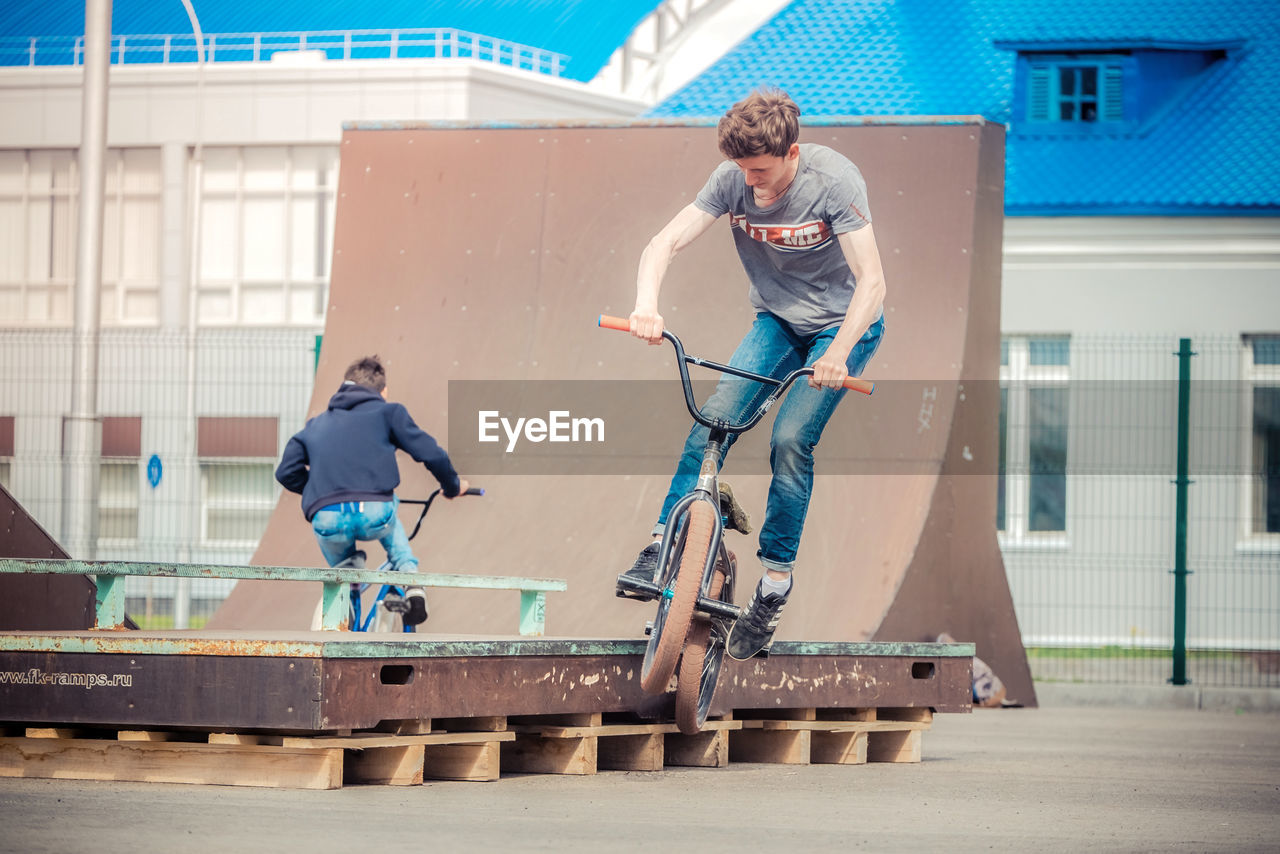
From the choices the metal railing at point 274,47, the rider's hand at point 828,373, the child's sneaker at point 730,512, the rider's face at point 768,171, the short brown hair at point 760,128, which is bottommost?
the child's sneaker at point 730,512

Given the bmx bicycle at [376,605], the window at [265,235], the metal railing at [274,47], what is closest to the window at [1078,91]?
the metal railing at [274,47]

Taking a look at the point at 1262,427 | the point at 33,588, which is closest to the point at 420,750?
the point at 33,588

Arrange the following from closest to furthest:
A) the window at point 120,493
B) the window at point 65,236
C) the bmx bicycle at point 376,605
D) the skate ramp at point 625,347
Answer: the bmx bicycle at point 376,605, the skate ramp at point 625,347, the window at point 120,493, the window at point 65,236

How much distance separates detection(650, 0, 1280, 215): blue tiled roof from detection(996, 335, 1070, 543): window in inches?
79.0

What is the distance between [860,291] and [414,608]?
305 centimetres

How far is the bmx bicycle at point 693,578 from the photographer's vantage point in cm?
577

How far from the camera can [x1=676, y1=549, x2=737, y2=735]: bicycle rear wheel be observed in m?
6.04

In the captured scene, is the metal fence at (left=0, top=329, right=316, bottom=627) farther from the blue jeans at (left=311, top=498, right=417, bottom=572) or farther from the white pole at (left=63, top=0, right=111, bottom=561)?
the blue jeans at (left=311, top=498, right=417, bottom=572)

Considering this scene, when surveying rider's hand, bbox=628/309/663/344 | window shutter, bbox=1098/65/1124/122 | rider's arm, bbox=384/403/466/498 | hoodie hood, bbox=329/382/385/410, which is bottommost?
rider's arm, bbox=384/403/466/498

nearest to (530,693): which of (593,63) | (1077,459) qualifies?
(1077,459)

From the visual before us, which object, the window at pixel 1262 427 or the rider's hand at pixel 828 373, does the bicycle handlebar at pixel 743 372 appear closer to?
the rider's hand at pixel 828 373

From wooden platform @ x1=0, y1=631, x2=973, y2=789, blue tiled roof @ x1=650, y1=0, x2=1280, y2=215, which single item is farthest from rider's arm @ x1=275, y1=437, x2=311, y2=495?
blue tiled roof @ x1=650, y1=0, x2=1280, y2=215

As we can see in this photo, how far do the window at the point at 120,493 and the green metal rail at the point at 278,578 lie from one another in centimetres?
706

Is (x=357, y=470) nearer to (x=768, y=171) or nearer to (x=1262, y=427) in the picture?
(x=768, y=171)
